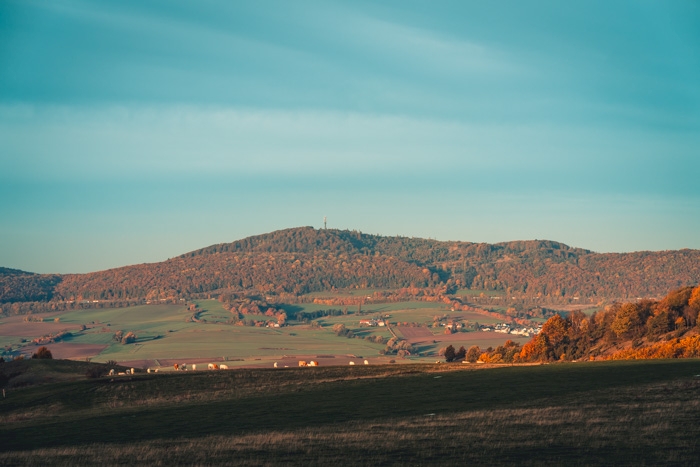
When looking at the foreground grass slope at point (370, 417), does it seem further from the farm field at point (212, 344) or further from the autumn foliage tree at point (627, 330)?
the farm field at point (212, 344)

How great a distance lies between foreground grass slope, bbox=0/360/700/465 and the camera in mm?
24734

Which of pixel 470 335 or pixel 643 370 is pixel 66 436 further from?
pixel 470 335

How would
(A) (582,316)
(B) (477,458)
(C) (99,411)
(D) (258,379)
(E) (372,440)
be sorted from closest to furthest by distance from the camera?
(B) (477,458) < (E) (372,440) < (C) (99,411) < (D) (258,379) < (A) (582,316)

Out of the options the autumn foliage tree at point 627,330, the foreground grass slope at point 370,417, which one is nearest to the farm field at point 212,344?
the autumn foliage tree at point 627,330

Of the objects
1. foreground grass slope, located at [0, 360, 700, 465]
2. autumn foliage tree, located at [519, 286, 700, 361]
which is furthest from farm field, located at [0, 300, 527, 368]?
foreground grass slope, located at [0, 360, 700, 465]

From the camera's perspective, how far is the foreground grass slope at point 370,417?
24734mm

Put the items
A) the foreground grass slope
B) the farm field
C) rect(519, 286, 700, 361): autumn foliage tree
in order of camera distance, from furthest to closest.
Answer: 1. the farm field
2. rect(519, 286, 700, 361): autumn foliage tree
3. the foreground grass slope

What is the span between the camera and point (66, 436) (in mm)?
35031

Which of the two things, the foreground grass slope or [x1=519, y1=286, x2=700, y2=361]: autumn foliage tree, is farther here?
[x1=519, y1=286, x2=700, y2=361]: autumn foliage tree

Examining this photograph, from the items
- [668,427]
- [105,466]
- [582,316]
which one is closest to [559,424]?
[668,427]

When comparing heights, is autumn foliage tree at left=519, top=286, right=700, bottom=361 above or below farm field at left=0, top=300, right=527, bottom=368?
above

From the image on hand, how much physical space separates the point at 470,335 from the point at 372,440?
524ft

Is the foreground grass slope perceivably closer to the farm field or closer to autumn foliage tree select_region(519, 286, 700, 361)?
autumn foliage tree select_region(519, 286, 700, 361)

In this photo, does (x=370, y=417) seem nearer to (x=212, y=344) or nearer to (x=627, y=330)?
(x=627, y=330)
